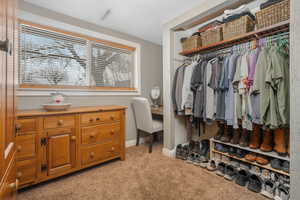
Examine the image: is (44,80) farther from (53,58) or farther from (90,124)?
(90,124)

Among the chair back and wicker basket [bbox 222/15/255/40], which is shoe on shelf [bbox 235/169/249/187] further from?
wicker basket [bbox 222/15/255/40]

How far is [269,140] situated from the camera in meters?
1.49

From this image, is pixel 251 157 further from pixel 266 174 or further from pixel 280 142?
pixel 280 142

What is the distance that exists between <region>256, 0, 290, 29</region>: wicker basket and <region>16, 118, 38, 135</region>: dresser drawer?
A: 99.6 inches

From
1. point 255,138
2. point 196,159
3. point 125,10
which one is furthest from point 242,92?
point 125,10

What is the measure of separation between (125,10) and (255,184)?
2637 millimetres

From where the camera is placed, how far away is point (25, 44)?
71.0 inches

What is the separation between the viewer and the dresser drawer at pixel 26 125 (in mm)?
1364

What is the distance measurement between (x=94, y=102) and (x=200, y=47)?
186cm

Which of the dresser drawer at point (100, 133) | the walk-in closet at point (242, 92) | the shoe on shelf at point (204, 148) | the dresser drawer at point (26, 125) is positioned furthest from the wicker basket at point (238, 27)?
the dresser drawer at point (26, 125)

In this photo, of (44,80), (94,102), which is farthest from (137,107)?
(44,80)

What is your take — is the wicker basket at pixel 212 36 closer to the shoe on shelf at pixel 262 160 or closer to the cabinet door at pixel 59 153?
the shoe on shelf at pixel 262 160

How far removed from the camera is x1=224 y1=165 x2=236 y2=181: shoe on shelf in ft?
5.31

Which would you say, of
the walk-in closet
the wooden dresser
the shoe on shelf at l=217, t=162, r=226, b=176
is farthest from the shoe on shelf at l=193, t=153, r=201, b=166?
the wooden dresser
